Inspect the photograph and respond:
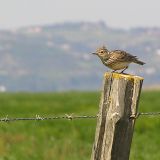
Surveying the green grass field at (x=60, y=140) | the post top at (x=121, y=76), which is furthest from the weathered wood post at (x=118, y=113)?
the green grass field at (x=60, y=140)

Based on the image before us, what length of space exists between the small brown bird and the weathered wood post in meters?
0.65

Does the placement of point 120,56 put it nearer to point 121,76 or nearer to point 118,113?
point 121,76

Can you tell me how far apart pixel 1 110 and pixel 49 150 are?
16.3 m

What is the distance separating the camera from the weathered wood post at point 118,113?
6078 mm

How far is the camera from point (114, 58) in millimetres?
6801

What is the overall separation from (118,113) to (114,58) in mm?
877

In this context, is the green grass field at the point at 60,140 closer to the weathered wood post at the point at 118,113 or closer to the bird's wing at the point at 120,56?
the bird's wing at the point at 120,56

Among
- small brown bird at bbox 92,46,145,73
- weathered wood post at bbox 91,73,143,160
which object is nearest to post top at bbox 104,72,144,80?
weathered wood post at bbox 91,73,143,160

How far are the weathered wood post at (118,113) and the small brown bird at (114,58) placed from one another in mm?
648

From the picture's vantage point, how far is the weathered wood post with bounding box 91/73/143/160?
6078 mm

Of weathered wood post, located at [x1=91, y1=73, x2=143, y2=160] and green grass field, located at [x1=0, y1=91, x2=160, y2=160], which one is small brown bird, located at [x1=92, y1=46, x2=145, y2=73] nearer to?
weathered wood post, located at [x1=91, y1=73, x2=143, y2=160]

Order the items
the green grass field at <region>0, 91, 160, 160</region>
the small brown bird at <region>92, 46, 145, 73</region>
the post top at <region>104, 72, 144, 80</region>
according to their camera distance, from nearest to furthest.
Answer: the post top at <region>104, 72, 144, 80</region> < the small brown bird at <region>92, 46, 145, 73</region> < the green grass field at <region>0, 91, 160, 160</region>

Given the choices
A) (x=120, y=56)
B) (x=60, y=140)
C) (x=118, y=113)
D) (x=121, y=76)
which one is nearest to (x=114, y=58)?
(x=120, y=56)

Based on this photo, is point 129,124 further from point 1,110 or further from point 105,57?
point 1,110
